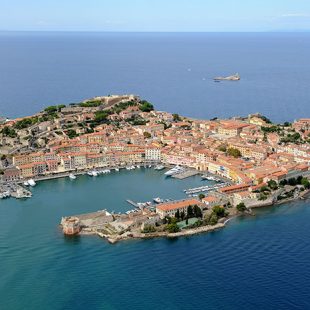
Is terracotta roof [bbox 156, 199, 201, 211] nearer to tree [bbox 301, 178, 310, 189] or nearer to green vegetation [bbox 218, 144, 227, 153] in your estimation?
tree [bbox 301, 178, 310, 189]

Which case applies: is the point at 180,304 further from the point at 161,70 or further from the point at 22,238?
the point at 161,70

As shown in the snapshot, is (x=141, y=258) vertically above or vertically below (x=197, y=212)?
below

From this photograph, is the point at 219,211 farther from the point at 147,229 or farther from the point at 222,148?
the point at 222,148

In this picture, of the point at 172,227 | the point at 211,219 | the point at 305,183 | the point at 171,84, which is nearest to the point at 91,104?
the point at 305,183

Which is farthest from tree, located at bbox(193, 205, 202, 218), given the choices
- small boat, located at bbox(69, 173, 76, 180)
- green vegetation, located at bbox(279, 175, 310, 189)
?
small boat, located at bbox(69, 173, 76, 180)

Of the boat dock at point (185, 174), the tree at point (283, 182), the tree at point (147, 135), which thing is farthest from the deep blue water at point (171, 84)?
the tree at point (283, 182)
